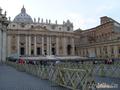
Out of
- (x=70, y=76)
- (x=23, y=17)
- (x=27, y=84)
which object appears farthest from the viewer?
(x=23, y=17)

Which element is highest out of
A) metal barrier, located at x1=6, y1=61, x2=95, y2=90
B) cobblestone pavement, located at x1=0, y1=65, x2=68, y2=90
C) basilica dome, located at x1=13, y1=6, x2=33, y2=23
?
basilica dome, located at x1=13, y1=6, x2=33, y2=23

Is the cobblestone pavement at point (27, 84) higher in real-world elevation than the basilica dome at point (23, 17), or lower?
lower

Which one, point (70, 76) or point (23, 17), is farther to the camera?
point (23, 17)

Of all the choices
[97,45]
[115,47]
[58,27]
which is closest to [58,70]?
[115,47]

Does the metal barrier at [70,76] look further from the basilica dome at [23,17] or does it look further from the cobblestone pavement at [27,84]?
the basilica dome at [23,17]

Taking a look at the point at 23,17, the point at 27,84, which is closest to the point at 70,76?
the point at 27,84

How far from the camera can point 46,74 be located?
1534 cm

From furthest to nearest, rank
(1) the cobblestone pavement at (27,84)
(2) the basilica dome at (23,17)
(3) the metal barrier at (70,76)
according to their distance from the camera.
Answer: (2) the basilica dome at (23,17) < (1) the cobblestone pavement at (27,84) < (3) the metal barrier at (70,76)

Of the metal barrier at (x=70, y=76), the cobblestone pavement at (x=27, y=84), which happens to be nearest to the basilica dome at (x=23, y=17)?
the metal barrier at (x=70, y=76)

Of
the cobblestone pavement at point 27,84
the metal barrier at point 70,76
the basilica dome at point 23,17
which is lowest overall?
the cobblestone pavement at point 27,84

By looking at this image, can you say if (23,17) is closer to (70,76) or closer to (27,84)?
(27,84)

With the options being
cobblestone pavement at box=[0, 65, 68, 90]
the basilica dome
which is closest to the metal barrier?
cobblestone pavement at box=[0, 65, 68, 90]

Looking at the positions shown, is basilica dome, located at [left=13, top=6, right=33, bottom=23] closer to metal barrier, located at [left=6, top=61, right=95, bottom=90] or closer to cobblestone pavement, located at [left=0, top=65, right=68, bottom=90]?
metal barrier, located at [left=6, top=61, right=95, bottom=90]

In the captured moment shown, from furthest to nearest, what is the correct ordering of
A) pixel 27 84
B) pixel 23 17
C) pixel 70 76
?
1. pixel 23 17
2. pixel 27 84
3. pixel 70 76
